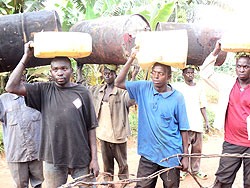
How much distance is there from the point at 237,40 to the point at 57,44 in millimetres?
1566

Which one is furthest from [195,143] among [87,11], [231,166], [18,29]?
[87,11]

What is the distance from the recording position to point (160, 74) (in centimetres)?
253

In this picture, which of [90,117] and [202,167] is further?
[202,167]

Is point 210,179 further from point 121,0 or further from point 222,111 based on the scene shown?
point 121,0

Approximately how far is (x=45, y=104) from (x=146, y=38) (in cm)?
107

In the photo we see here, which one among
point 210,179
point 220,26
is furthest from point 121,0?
point 210,179

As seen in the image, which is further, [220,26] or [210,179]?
[210,179]

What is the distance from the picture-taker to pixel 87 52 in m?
2.30

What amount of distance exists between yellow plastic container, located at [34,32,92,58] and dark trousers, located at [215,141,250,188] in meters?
1.95

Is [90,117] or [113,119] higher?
[90,117]

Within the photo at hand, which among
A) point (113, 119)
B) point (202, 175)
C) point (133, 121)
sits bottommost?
point (202, 175)

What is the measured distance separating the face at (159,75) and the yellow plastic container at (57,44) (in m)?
0.73

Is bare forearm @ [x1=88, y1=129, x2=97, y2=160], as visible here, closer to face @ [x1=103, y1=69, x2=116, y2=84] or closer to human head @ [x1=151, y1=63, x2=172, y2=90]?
human head @ [x1=151, y1=63, x2=172, y2=90]

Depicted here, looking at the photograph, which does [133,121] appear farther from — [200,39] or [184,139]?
[184,139]
